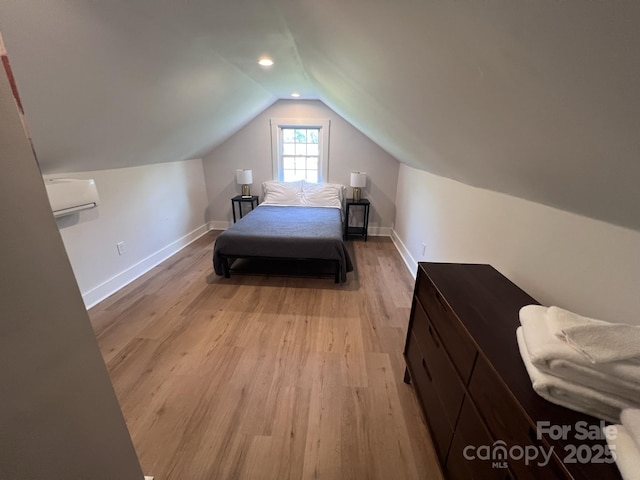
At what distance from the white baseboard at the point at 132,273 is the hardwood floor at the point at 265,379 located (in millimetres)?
89

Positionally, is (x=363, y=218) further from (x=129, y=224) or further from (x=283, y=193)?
(x=129, y=224)

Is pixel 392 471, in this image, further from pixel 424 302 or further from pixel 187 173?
pixel 187 173

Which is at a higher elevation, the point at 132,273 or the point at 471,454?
the point at 471,454

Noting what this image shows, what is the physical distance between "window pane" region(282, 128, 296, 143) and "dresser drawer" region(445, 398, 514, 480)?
166 inches

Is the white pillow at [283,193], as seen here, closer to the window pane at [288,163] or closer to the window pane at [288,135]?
the window pane at [288,163]

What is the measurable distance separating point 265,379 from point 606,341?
64.9 inches

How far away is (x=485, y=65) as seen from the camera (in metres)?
0.67

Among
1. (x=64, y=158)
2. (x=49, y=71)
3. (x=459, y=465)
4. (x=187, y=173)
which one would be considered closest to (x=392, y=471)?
(x=459, y=465)

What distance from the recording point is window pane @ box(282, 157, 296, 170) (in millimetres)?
4387

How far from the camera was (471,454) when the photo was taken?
2.90 feet

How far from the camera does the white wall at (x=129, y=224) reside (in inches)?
91.6

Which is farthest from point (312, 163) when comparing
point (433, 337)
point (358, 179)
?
point (433, 337)

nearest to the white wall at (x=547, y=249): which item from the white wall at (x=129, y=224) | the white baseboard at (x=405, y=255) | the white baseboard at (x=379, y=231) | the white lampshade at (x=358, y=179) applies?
the white baseboard at (x=405, y=255)

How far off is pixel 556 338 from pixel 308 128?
13.8 feet
